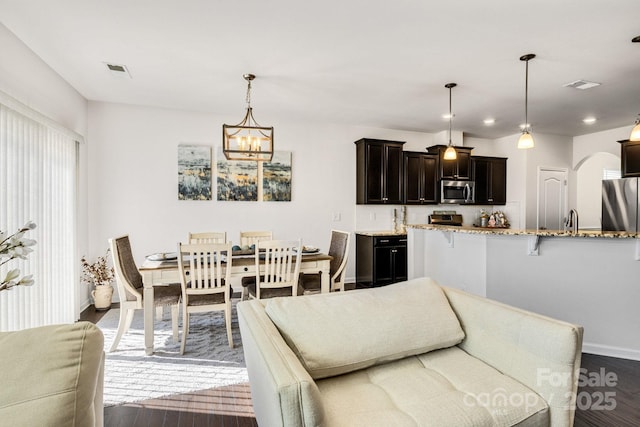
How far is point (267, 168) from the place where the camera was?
5.07 m

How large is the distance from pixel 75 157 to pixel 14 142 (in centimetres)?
128

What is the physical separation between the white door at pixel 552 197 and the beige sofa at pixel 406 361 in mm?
5639

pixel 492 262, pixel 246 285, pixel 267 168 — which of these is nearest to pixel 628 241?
pixel 492 262

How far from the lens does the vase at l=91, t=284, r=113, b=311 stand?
13.5ft

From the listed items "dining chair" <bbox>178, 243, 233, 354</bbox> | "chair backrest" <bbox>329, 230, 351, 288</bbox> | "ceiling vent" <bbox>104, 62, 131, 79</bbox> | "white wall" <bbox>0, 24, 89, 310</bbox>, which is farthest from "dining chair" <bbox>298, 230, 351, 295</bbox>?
"ceiling vent" <bbox>104, 62, 131, 79</bbox>

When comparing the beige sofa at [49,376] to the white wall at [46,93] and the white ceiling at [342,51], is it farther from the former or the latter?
the white wall at [46,93]

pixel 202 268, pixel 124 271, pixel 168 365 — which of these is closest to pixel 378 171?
pixel 202 268

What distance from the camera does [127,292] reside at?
3.20 meters

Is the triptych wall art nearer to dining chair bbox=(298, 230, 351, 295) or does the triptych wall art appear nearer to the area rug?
dining chair bbox=(298, 230, 351, 295)

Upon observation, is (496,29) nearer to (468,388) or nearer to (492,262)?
(492,262)

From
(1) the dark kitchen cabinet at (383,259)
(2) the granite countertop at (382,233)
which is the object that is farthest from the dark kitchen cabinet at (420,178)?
(1) the dark kitchen cabinet at (383,259)

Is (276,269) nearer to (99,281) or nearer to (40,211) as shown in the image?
(40,211)

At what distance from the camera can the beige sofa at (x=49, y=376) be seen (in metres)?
0.78

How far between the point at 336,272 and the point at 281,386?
269cm
